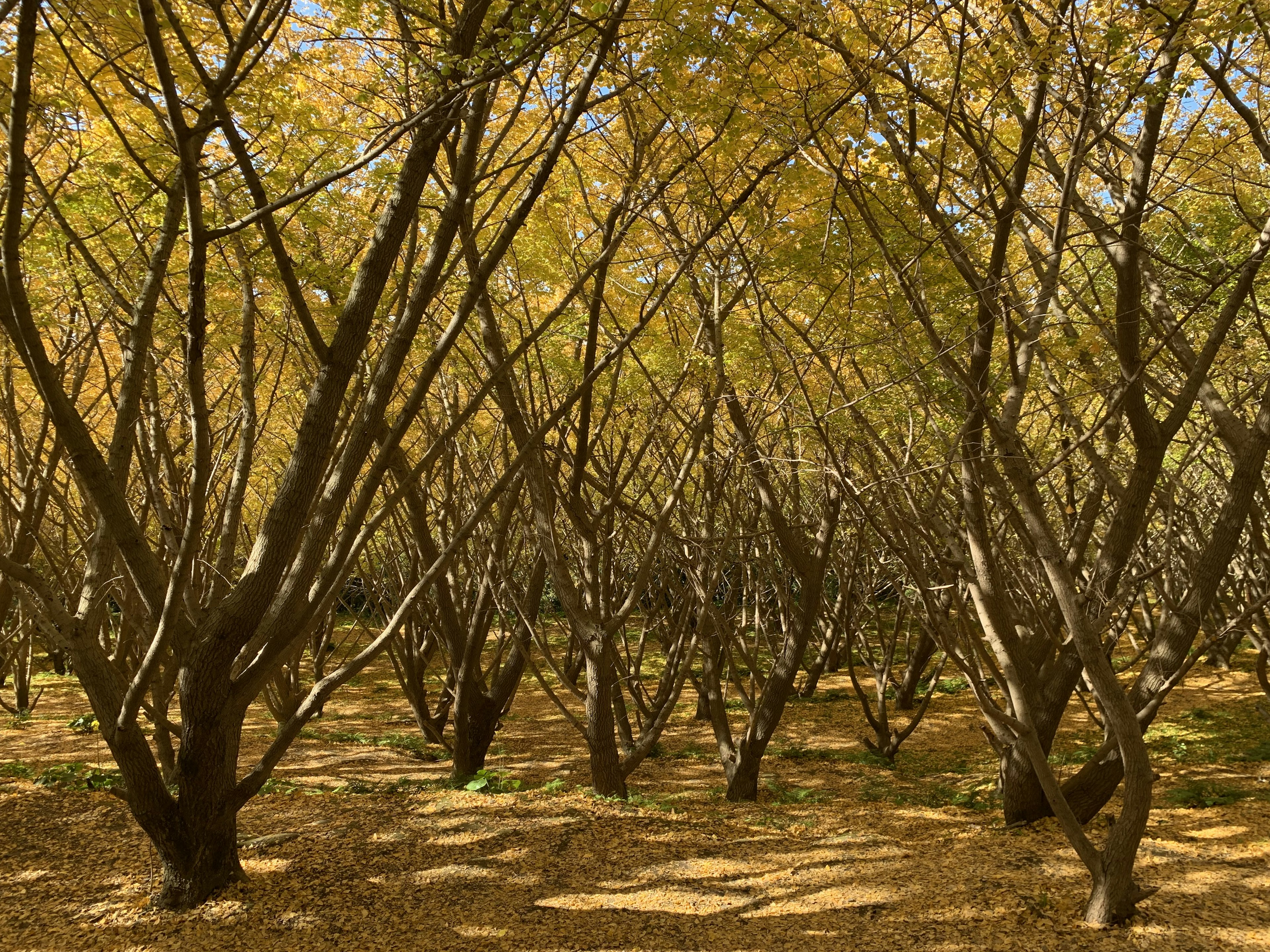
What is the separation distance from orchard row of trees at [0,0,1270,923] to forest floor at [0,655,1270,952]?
40cm

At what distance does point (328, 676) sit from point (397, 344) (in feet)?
5.45

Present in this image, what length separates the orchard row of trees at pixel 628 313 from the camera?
11.5 ft

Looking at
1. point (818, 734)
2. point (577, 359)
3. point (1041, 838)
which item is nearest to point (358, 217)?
point (577, 359)

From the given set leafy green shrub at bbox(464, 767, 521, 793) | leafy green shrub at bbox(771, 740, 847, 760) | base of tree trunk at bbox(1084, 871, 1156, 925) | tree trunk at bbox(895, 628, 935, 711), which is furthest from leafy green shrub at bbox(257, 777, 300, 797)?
tree trunk at bbox(895, 628, 935, 711)

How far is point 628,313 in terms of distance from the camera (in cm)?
723

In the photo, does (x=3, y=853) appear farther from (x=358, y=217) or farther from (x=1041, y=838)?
(x=1041, y=838)

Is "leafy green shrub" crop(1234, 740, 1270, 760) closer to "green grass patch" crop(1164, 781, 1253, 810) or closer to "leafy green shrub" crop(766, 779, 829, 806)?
"green grass patch" crop(1164, 781, 1253, 810)

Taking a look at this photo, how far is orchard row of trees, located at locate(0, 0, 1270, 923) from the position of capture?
138 inches

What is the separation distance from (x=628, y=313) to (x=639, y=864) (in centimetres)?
450

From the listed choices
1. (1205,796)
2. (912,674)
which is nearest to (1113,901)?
(1205,796)

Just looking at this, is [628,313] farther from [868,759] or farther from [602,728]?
[868,759]

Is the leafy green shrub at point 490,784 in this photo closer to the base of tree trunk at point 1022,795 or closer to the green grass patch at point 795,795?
the green grass patch at point 795,795

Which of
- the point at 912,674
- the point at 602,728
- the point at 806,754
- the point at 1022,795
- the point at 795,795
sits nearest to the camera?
the point at 1022,795

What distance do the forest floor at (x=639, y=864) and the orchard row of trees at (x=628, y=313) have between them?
1.32 feet
